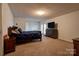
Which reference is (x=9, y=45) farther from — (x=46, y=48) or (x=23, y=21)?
(x=46, y=48)

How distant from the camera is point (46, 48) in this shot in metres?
3.68

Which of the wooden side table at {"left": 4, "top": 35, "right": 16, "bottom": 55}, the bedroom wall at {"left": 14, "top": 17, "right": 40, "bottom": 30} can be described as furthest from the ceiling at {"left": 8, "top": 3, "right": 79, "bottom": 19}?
the wooden side table at {"left": 4, "top": 35, "right": 16, "bottom": 55}

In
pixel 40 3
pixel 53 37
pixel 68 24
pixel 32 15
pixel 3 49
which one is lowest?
pixel 3 49

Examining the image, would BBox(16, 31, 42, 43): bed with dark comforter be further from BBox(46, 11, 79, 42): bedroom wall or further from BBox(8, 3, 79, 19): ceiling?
BBox(46, 11, 79, 42): bedroom wall

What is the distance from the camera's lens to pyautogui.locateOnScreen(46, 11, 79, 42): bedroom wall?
330 cm

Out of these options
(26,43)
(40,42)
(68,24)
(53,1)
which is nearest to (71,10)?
(68,24)

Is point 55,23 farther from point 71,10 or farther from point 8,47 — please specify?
point 8,47

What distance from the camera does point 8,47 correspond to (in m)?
3.44

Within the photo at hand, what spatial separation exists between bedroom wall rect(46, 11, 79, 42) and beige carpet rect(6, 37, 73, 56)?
0.22 m

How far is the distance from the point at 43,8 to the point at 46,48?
4.19 feet

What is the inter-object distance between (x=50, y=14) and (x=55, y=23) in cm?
36

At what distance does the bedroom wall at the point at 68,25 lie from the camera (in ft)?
10.8

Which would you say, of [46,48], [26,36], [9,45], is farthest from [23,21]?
[46,48]

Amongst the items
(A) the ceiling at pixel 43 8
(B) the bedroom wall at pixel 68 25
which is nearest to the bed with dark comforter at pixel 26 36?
(A) the ceiling at pixel 43 8
